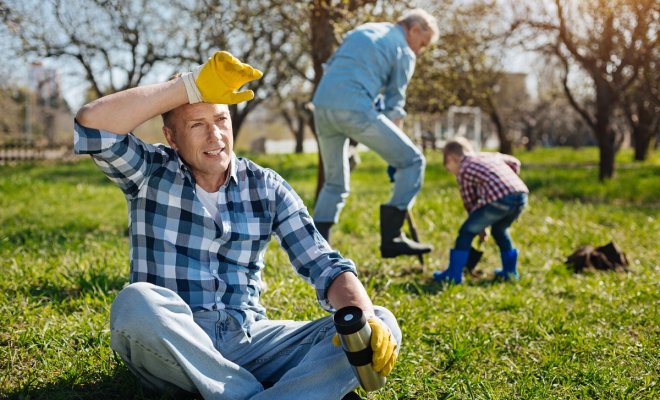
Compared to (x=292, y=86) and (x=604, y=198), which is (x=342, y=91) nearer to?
(x=604, y=198)

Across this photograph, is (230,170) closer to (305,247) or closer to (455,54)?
(305,247)

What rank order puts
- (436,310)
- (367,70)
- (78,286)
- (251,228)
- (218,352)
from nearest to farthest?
(218,352), (251,228), (436,310), (78,286), (367,70)

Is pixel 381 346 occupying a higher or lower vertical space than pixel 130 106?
lower

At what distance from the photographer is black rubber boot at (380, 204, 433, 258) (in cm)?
481

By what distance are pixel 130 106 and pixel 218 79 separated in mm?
314

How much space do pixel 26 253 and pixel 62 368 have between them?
8.33ft

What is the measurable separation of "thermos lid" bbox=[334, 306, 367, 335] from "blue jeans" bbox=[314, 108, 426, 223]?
263cm

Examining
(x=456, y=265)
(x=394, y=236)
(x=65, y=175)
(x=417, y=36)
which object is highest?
(x=417, y=36)

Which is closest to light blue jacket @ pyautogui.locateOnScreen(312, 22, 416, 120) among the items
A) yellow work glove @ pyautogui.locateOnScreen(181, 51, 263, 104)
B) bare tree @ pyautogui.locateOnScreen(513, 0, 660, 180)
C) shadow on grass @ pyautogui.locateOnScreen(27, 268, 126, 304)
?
shadow on grass @ pyautogui.locateOnScreen(27, 268, 126, 304)

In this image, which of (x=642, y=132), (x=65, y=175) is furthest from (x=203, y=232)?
(x=642, y=132)

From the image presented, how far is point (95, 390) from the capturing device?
2580 millimetres

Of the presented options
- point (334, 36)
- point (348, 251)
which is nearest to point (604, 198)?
point (334, 36)

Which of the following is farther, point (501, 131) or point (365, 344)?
Result: point (501, 131)

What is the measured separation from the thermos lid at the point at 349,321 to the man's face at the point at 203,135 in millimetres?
755
